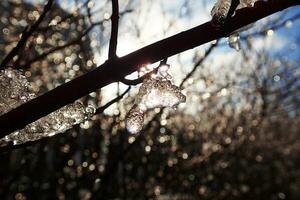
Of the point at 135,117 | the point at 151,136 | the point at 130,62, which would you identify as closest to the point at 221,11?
the point at 130,62

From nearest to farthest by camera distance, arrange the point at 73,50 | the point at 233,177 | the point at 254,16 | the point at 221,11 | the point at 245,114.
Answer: the point at 254,16 → the point at 221,11 → the point at 73,50 → the point at 245,114 → the point at 233,177

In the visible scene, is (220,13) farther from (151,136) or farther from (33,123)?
(151,136)

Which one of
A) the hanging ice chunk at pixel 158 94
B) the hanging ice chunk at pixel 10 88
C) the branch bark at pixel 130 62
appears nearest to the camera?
the branch bark at pixel 130 62

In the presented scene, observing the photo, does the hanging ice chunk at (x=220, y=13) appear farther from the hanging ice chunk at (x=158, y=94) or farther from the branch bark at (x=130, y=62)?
the hanging ice chunk at (x=158, y=94)

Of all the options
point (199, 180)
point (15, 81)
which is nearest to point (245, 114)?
point (199, 180)

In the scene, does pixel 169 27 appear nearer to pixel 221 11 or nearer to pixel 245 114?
pixel 221 11

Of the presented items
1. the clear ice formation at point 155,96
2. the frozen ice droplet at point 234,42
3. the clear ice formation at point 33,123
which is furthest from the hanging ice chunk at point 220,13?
the clear ice formation at point 33,123

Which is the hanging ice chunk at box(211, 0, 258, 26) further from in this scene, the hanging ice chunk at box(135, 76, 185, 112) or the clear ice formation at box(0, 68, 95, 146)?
the clear ice formation at box(0, 68, 95, 146)

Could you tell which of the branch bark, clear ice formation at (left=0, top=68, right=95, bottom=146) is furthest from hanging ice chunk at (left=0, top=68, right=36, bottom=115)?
the branch bark
